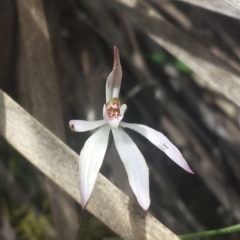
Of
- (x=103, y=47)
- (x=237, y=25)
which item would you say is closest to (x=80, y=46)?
(x=103, y=47)

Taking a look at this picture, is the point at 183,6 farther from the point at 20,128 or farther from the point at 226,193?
the point at 20,128

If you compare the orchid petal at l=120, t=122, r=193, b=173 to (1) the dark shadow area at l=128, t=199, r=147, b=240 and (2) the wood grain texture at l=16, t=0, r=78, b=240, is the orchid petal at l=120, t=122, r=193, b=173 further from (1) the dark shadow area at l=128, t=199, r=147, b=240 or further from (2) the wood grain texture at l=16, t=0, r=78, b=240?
(2) the wood grain texture at l=16, t=0, r=78, b=240

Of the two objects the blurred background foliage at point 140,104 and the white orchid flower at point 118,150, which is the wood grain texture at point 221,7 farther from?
the white orchid flower at point 118,150

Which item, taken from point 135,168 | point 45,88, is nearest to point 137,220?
point 135,168

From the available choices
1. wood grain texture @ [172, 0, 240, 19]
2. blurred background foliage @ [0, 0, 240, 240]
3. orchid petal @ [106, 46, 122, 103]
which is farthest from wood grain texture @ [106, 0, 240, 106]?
orchid petal @ [106, 46, 122, 103]

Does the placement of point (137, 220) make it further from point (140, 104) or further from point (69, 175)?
point (140, 104)
